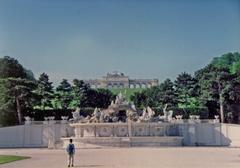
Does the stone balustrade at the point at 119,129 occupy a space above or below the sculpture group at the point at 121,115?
below

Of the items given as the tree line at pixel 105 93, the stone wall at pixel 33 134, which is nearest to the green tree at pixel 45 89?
the tree line at pixel 105 93

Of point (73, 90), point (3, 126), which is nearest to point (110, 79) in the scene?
point (73, 90)

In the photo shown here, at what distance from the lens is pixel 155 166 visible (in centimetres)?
1557

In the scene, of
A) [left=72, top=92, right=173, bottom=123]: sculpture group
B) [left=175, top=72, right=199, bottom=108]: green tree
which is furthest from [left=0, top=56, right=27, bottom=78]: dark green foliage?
[left=175, top=72, right=199, bottom=108]: green tree

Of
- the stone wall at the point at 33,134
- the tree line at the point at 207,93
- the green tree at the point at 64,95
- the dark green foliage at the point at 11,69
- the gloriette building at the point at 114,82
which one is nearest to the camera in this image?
the stone wall at the point at 33,134

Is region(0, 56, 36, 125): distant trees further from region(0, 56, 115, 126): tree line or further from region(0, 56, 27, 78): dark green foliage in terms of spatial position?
region(0, 56, 27, 78): dark green foliage

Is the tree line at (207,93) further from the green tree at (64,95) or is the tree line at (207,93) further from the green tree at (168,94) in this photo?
the green tree at (64,95)

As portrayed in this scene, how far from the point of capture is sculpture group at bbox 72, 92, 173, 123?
4147 cm

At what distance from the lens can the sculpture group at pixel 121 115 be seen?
41.5m

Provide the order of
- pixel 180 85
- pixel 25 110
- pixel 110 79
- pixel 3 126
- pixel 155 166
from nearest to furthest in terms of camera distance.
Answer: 1. pixel 155 166
2. pixel 3 126
3. pixel 25 110
4. pixel 180 85
5. pixel 110 79

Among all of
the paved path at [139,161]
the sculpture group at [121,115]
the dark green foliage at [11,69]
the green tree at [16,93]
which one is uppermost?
the dark green foliage at [11,69]

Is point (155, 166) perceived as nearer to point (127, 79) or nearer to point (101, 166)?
point (101, 166)

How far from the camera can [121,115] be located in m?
45.6

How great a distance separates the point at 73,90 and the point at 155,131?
1937 cm
